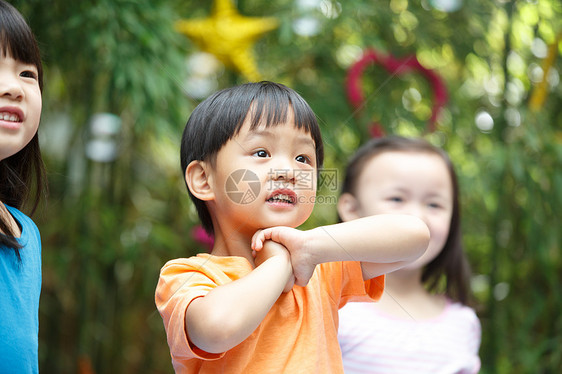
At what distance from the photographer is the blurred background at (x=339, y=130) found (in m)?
1.47

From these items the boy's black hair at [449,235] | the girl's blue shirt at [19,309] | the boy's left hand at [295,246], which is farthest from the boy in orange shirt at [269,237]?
the boy's black hair at [449,235]

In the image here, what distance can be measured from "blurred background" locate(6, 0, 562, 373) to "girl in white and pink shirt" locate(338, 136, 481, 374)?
1.11 feet

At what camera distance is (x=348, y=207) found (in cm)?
→ 115

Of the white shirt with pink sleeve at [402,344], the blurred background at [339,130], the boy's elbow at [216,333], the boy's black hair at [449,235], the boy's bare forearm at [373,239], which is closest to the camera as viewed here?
the boy's elbow at [216,333]

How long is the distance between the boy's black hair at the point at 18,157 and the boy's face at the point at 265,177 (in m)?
0.26

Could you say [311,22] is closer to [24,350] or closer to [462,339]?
[462,339]

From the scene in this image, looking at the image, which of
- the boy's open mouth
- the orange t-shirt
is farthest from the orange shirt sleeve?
the boy's open mouth

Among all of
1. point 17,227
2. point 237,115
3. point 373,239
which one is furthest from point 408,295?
point 17,227

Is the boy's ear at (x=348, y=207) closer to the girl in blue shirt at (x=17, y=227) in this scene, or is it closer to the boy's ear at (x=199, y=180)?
the boy's ear at (x=199, y=180)

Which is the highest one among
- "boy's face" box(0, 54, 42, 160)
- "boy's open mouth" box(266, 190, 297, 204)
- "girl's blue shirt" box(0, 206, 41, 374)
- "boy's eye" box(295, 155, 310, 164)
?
"boy's face" box(0, 54, 42, 160)

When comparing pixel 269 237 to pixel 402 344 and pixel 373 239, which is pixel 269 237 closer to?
pixel 373 239

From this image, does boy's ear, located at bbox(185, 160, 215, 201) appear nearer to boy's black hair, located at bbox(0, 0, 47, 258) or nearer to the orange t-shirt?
the orange t-shirt

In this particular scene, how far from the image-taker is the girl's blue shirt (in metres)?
0.67

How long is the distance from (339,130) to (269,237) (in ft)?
3.00
